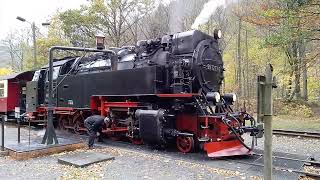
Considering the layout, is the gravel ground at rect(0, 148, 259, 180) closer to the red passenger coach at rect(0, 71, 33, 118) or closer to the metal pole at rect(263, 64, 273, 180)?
the metal pole at rect(263, 64, 273, 180)

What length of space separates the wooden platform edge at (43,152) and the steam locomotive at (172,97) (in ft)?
4.73

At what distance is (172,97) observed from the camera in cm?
898

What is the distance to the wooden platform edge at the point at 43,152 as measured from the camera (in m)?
8.41

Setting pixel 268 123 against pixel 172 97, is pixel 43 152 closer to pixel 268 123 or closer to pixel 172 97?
pixel 172 97

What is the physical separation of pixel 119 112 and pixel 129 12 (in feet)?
55.8

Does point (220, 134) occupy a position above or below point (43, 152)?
above

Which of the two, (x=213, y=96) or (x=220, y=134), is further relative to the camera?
(x=213, y=96)

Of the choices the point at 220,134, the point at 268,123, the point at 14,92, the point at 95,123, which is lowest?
the point at 220,134

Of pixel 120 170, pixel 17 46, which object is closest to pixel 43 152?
pixel 120 170

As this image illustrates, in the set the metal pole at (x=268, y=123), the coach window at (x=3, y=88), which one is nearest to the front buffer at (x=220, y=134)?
the metal pole at (x=268, y=123)

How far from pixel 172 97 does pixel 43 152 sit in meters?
3.62

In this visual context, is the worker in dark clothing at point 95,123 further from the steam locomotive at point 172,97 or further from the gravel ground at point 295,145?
the gravel ground at point 295,145

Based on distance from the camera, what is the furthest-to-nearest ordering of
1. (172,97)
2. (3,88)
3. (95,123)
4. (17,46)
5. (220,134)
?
(17,46), (3,88), (95,123), (172,97), (220,134)

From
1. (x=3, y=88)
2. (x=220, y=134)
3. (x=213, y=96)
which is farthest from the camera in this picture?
(x=3, y=88)
